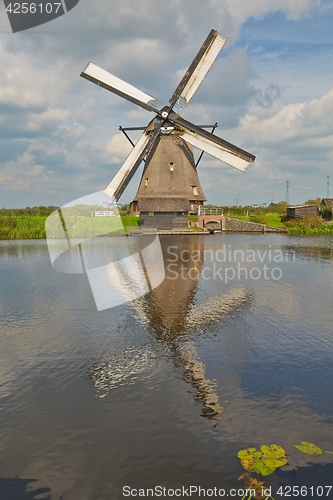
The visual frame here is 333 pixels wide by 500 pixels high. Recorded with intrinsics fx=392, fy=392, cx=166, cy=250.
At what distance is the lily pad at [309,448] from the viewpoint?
4840mm

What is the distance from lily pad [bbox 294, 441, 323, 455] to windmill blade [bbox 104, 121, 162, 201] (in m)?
35.9

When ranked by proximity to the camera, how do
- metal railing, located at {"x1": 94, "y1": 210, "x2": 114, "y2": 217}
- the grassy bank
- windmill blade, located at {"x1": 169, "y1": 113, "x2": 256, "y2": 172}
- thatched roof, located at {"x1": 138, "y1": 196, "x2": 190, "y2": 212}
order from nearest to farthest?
windmill blade, located at {"x1": 169, "y1": 113, "x2": 256, "y2": 172} < the grassy bank < thatched roof, located at {"x1": 138, "y1": 196, "x2": 190, "y2": 212} < metal railing, located at {"x1": 94, "y1": 210, "x2": 114, "y2": 217}

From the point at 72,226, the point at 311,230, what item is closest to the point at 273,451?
the point at 72,226

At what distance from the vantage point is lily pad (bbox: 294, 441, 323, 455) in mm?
4840

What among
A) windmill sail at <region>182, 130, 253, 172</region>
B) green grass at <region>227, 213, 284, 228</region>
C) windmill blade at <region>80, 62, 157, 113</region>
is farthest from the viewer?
green grass at <region>227, 213, 284, 228</region>

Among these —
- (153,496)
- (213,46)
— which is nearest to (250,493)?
(153,496)

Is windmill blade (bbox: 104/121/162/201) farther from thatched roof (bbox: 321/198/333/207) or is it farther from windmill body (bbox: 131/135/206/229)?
thatched roof (bbox: 321/198/333/207)

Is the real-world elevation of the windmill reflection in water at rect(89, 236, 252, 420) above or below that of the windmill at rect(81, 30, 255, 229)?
below

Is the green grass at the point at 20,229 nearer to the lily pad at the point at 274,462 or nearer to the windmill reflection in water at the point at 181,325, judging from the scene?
the windmill reflection in water at the point at 181,325

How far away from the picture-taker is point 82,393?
6531 millimetres

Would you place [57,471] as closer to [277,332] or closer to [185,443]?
[185,443]

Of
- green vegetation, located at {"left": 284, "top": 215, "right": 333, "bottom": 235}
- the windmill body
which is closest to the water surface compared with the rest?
the windmill body

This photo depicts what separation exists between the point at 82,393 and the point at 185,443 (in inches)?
84.9

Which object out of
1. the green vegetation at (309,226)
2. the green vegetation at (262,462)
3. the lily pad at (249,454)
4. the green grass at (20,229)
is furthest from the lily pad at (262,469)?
→ the green vegetation at (309,226)
